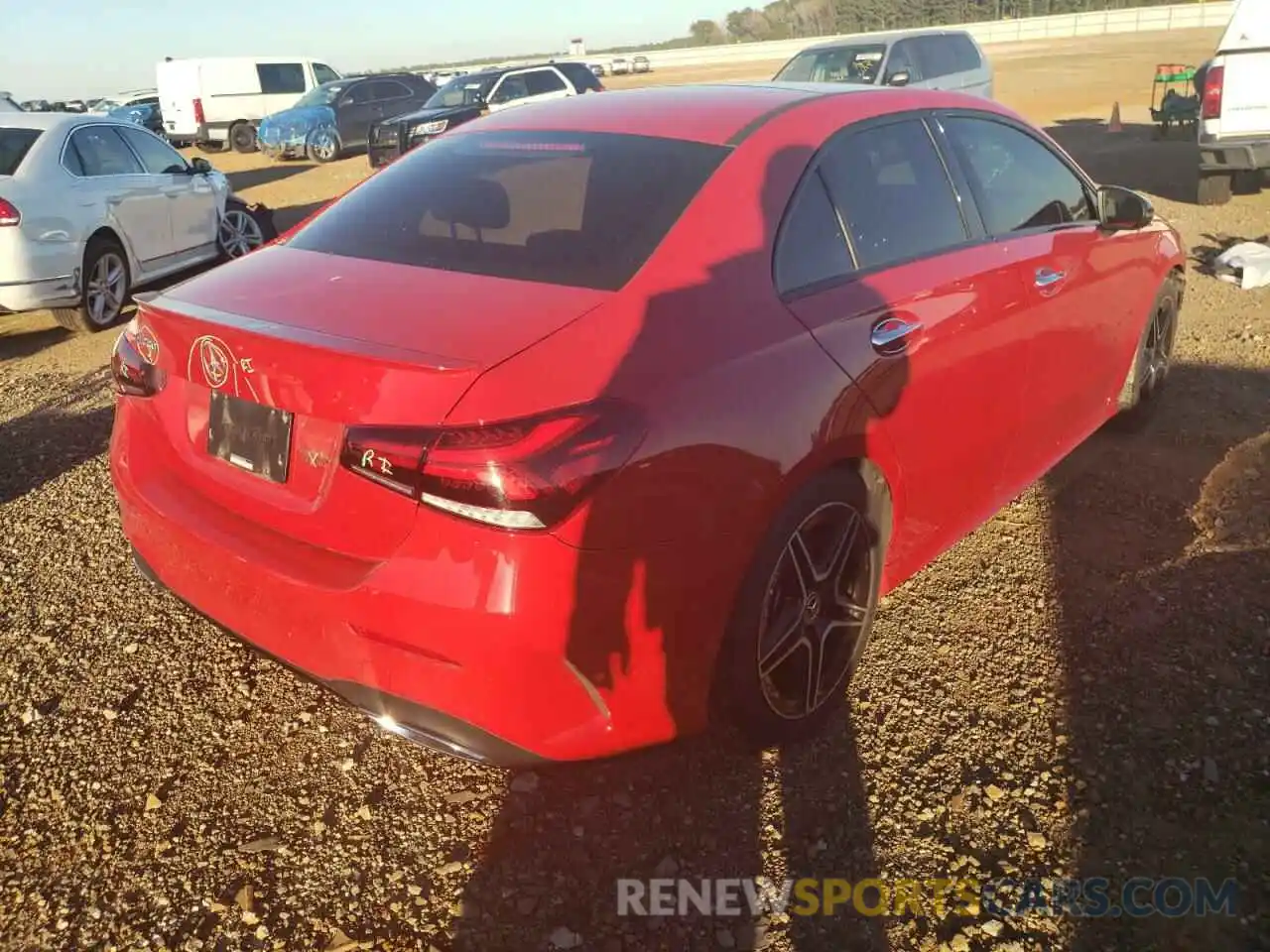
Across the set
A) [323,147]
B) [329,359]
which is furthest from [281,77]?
[329,359]

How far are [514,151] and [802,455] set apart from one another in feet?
4.42

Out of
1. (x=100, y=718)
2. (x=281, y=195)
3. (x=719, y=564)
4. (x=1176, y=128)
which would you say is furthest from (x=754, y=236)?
(x=1176, y=128)

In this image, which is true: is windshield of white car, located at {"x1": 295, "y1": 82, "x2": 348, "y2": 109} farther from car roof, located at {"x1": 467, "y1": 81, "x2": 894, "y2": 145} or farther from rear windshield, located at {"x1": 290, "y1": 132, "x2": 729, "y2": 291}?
rear windshield, located at {"x1": 290, "y1": 132, "x2": 729, "y2": 291}

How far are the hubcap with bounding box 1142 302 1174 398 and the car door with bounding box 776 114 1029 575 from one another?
66.2 inches

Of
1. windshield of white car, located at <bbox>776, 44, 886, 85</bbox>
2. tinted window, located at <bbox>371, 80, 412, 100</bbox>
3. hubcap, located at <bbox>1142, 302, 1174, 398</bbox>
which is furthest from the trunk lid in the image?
tinted window, located at <bbox>371, 80, 412, 100</bbox>

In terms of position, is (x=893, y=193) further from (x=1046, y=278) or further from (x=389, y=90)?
(x=389, y=90)

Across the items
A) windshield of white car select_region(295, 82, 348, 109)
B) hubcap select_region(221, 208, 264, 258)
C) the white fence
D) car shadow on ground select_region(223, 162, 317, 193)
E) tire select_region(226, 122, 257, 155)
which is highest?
the white fence

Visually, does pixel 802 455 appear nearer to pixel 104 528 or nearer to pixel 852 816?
pixel 852 816

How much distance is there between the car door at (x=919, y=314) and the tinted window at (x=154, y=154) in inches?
295

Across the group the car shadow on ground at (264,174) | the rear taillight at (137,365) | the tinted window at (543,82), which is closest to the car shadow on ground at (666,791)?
the rear taillight at (137,365)

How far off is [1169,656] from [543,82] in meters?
17.5

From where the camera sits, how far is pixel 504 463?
6.29 feet

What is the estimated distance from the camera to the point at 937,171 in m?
3.30

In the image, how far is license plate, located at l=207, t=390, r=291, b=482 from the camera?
2.21 metres
